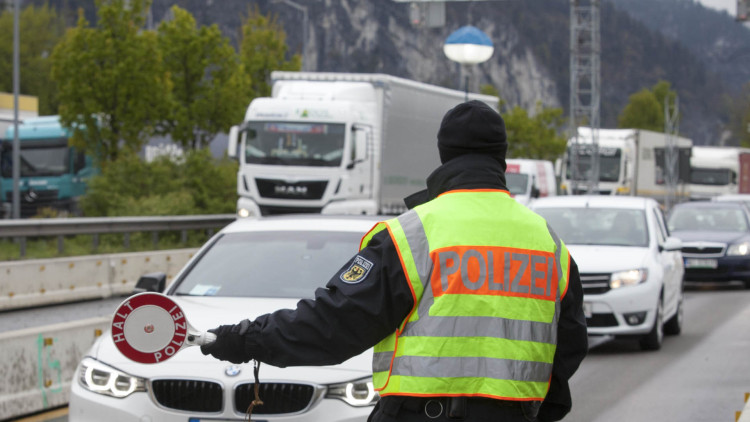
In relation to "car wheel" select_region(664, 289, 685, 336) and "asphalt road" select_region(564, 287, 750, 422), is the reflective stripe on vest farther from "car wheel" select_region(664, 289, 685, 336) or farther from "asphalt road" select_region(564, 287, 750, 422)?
"car wheel" select_region(664, 289, 685, 336)

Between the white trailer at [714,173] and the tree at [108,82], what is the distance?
3497cm

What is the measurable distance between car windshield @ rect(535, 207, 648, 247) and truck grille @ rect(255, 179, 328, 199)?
32.7 feet

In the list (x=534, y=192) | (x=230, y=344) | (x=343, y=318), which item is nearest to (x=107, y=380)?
(x=230, y=344)

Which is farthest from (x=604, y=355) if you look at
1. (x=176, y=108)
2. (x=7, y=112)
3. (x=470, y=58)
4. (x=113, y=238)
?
(x=7, y=112)

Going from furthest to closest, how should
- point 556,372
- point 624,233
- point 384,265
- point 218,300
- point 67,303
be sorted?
point 67,303 → point 624,233 → point 218,300 → point 556,372 → point 384,265

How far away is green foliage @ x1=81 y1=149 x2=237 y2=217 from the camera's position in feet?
83.7

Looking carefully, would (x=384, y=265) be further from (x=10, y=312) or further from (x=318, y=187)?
(x=318, y=187)

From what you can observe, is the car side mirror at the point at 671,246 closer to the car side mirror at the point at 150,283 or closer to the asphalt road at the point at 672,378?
the asphalt road at the point at 672,378

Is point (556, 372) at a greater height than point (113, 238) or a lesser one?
greater

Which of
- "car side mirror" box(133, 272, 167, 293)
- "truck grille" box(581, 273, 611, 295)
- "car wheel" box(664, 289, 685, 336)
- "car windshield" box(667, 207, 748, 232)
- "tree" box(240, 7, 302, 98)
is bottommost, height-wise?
→ "car wheel" box(664, 289, 685, 336)

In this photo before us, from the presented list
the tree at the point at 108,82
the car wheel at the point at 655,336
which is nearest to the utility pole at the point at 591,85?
the tree at the point at 108,82

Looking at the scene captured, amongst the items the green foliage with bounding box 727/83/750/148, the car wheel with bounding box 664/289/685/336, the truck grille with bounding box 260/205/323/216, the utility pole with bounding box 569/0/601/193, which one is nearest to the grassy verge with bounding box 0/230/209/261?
the truck grille with bounding box 260/205/323/216

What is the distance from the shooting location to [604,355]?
36.7 ft

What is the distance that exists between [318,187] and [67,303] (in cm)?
748
